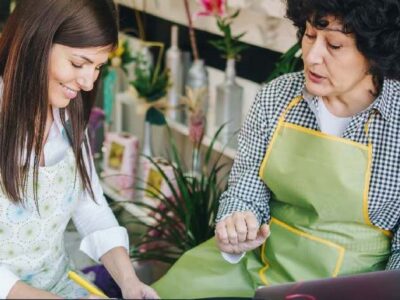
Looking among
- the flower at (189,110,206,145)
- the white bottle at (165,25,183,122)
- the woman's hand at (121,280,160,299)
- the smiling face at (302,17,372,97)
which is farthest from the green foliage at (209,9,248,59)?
the woman's hand at (121,280,160,299)

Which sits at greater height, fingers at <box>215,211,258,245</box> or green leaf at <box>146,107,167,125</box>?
fingers at <box>215,211,258,245</box>

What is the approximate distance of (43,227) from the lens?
176 centimetres

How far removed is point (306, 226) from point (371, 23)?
0.51 meters

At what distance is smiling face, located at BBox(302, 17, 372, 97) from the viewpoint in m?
1.77

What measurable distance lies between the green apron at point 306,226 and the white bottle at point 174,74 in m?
1.57

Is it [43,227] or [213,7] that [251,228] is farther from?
[213,7]

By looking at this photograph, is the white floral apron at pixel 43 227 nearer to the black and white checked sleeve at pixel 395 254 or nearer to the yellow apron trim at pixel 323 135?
the yellow apron trim at pixel 323 135

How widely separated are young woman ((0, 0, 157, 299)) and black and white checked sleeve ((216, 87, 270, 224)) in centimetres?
30

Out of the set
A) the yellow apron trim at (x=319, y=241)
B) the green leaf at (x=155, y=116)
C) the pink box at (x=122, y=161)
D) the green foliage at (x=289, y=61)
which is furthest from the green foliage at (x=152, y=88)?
the yellow apron trim at (x=319, y=241)

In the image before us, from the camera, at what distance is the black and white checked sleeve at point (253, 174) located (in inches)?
76.4

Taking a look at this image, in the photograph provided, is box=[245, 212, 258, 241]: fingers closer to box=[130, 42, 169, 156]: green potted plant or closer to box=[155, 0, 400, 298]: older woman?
box=[155, 0, 400, 298]: older woman

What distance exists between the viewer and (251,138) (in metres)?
1.97

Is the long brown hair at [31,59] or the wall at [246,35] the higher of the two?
the long brown hair at [31,59]

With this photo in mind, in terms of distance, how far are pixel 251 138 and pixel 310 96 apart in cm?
18
